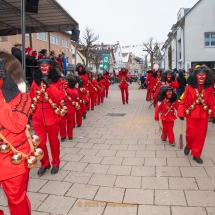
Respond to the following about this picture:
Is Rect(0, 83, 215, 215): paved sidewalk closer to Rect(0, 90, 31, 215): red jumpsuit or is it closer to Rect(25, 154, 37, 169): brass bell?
Rect(0, 90, 31, 215): red jumpsuit

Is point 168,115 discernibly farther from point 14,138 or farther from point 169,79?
point 14,138

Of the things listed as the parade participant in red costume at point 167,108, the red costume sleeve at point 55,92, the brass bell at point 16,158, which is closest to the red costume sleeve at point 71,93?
the parade participant in red costume at point 167,108

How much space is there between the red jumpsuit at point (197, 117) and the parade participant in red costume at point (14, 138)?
332 cm

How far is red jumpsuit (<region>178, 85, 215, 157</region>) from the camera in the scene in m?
4.72

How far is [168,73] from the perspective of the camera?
7.87m


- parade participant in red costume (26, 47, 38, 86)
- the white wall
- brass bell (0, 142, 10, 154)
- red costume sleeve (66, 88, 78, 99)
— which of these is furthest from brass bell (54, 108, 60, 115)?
the white wall

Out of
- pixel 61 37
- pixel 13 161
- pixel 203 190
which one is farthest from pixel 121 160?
pixel 61 37

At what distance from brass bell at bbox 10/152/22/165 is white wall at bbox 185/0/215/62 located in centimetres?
2447

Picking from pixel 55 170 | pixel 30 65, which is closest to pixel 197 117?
pixel 55 170

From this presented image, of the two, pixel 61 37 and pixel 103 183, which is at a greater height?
pixel 61 37

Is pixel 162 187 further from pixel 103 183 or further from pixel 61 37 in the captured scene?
pixel 61 37

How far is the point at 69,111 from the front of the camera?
6.84m

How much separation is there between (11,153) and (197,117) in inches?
138

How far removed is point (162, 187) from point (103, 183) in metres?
0.90
